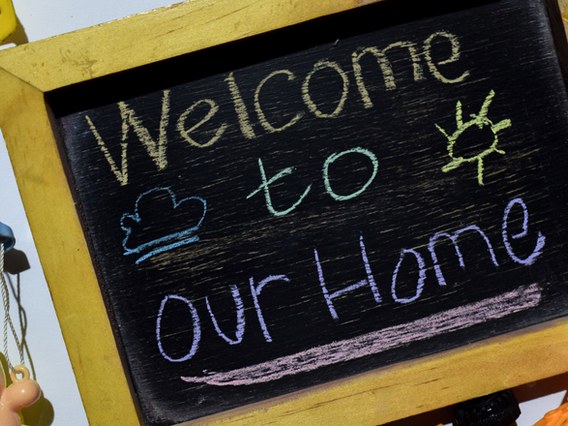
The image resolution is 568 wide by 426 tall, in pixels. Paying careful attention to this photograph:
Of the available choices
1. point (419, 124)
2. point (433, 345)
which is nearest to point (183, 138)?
point (419, 124)

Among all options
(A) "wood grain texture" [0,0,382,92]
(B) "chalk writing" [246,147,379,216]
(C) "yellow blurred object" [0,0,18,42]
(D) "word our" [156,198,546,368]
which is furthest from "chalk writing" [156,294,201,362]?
(C) "yellow blurred object" [0,0,18,42]

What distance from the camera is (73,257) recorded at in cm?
52

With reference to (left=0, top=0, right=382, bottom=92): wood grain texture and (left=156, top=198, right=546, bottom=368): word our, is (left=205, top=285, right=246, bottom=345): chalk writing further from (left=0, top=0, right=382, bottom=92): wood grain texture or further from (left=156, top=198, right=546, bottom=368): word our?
(left=0, top=0, right=382, bottom=92): wood grain texture

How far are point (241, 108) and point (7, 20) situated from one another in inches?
12.9

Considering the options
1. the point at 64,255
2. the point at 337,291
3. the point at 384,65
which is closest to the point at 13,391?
the point at 64,255

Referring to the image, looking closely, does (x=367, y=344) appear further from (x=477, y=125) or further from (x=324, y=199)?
(x=477, y=125)

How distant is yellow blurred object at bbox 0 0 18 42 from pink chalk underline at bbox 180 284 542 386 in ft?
1.64

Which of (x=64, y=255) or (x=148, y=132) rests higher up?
(x=148, y=132)

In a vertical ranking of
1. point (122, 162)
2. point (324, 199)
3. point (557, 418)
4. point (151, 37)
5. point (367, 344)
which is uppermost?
point (151, 37)

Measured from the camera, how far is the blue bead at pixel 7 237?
56 centimetres

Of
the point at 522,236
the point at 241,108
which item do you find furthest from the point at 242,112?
the point at 522,236

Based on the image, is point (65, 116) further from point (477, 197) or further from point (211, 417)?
point (477, 197)

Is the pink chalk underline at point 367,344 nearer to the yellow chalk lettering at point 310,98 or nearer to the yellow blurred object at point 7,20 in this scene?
the yellow chalk lettering at point 310,98

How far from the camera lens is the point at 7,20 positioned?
55 centimetres
